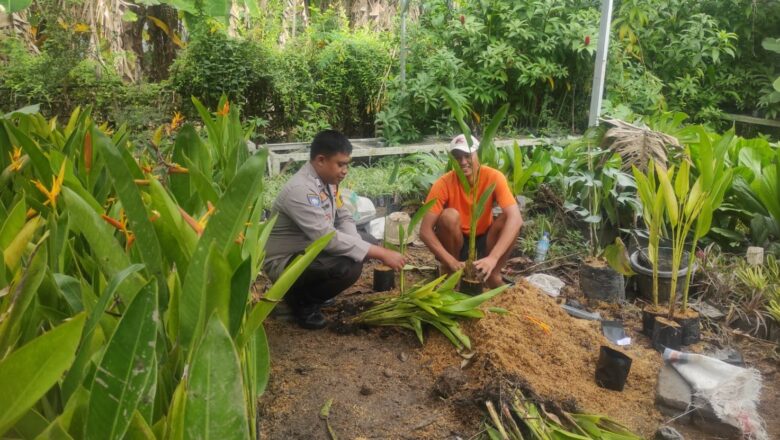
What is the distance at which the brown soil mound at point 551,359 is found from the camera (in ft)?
8.36

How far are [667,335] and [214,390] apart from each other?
2.89 m

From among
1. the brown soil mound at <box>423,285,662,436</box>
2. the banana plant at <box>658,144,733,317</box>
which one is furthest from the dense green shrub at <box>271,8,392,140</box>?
the banana plant at <box>658,144,733,317</box>

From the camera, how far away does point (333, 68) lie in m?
7.63

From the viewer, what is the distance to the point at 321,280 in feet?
10.8

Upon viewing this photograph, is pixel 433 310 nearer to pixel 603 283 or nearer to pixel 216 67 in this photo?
pixel 603 283

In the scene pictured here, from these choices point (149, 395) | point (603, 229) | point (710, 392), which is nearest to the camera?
point (149, 395)

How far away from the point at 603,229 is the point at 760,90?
4.88 metres

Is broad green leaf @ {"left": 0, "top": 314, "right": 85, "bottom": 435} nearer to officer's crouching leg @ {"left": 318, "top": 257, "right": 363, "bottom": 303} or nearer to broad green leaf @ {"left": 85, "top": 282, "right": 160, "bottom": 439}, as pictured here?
broad green leaf @ {"left": 85, "top": 282, "right": 160, "bottom": 439}

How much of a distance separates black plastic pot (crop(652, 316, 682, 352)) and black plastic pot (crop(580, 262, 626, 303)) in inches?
18.4

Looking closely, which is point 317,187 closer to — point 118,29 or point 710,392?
point 710,392

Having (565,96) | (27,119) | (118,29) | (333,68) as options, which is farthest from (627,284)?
(118,29)

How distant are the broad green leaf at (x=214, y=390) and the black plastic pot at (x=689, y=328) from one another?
2.89 m

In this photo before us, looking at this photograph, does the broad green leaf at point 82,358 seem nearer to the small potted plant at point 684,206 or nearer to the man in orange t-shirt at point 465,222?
the man in orange t-shirt at point 465,222

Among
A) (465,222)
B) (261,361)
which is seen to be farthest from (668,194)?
(261,361)
